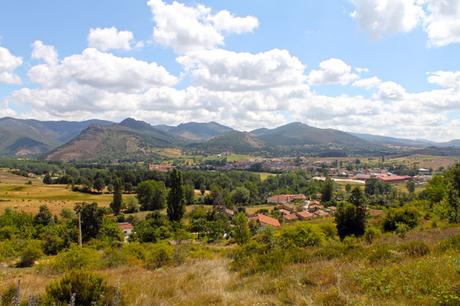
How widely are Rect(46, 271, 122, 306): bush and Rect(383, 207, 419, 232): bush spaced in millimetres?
32745

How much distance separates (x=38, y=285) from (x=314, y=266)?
7043 millimetres

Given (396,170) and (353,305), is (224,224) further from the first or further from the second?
(396,170)

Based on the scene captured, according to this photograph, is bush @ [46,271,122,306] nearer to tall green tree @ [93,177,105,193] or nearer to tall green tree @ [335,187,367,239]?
tall green tree @ [335,187,367,239]

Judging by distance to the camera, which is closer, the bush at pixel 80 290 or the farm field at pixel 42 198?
the bush at pixel 80 290

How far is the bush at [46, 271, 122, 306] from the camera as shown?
6.16m

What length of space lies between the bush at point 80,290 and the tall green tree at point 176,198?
47973mm

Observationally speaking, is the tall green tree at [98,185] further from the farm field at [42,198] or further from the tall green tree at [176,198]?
the tall green tree at [176,198]

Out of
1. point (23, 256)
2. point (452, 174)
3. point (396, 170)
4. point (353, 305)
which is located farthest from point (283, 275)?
point (396, 170)

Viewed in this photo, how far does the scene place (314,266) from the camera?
27.9ft

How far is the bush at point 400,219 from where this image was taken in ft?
109

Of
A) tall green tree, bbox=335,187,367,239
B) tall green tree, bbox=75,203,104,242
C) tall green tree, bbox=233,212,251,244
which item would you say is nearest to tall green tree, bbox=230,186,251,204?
tall green tree, bbox=75,203,104,242

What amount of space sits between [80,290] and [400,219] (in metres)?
35.8

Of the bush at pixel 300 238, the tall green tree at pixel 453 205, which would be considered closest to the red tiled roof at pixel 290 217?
the tall green tree at pixel 453 205

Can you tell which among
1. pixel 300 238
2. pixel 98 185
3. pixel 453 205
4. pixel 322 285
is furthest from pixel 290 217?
pixel 322 285
